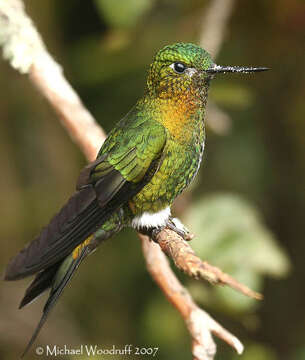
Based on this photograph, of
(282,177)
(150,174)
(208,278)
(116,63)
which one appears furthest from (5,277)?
(282,177)

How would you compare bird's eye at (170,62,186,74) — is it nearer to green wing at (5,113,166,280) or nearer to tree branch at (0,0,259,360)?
green wing at (5,113,166,280)

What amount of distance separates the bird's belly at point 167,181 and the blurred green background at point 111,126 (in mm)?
790

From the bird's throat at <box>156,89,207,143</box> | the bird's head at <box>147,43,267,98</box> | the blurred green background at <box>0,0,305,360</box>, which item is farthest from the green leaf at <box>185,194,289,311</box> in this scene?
the bird's head at <box>147,43,267,98</box>

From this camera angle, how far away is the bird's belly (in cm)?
203

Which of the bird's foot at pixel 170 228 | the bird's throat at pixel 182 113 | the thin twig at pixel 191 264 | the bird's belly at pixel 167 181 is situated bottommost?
the thin twig at pixel 191 264

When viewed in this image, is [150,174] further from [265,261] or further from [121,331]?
[121,331]

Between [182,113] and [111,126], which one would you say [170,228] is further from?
[111,126]

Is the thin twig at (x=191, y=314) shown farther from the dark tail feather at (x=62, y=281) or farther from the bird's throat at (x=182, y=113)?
the bird's throat at (x=182, y=113)

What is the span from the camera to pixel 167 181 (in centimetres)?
204

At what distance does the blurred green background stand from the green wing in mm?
870

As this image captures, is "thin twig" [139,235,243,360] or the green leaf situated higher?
the green leaf

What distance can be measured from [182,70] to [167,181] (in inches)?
14.7

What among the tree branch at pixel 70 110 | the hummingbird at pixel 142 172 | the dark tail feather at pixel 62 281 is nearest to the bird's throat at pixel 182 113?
the hummingbird at pixel 142 172

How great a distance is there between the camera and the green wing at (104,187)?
1.82 m
